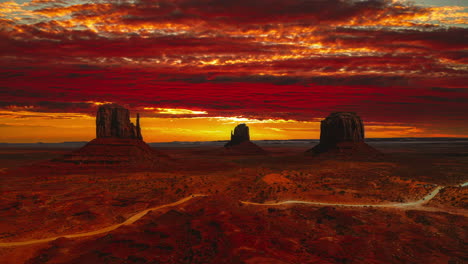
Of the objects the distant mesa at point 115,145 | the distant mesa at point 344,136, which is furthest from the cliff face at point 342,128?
the distant mesa at point 115,145

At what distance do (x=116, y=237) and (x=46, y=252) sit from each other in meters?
4.33

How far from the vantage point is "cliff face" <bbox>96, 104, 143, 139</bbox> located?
73.7 metres

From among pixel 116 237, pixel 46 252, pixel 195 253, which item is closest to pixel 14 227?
pixel 46 252

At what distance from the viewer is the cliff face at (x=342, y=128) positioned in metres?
91.1

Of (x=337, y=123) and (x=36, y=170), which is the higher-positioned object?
(x=337, y=123)

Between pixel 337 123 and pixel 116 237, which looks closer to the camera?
pixel 116 237

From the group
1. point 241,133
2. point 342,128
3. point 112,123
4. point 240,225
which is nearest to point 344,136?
point 342,128

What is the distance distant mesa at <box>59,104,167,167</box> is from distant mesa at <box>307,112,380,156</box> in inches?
2199

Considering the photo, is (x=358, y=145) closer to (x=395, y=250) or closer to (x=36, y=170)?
(x=395, y=250)

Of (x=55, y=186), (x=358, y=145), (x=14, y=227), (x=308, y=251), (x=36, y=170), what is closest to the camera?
(x=308, y=251)

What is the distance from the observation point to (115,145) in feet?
236

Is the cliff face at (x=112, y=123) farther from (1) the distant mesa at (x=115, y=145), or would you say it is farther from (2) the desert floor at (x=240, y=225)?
(2) the desert floor at (x=240, y=225)

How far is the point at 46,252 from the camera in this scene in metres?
18.5

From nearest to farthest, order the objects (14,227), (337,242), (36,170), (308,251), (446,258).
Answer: (446,258)
(308,251)
(337,242)
(14,227)
(36,170)
